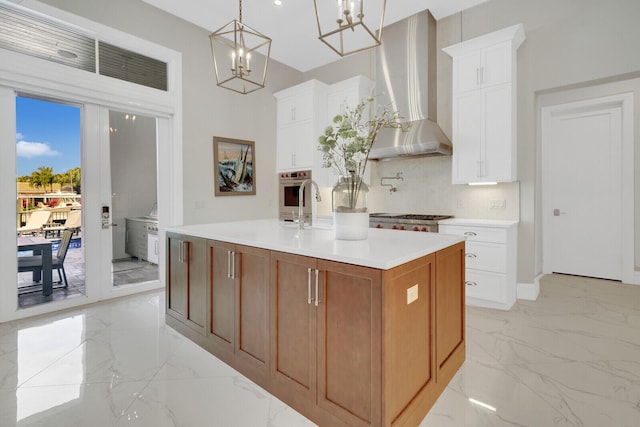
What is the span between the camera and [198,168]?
4.40 m

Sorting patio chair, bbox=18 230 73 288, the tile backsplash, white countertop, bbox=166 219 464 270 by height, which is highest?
the tile backsplash

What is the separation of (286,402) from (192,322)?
3.74ft

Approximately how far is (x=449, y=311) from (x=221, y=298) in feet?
4.87

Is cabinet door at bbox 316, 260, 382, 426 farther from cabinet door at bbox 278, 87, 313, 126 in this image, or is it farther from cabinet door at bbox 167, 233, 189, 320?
cabinet door at bbox 278, 87, 313, 126

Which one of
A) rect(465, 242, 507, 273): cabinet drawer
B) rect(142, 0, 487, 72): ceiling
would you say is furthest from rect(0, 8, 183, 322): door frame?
rect(465, 242, 507, 273): cabinet drawer

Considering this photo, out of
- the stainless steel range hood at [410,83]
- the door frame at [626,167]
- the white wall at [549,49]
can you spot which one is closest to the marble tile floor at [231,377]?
the white wall at [549,49]

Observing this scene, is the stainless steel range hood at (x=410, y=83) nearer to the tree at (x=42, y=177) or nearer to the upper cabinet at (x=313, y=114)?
the upper cabinet at (x=313, y=114)

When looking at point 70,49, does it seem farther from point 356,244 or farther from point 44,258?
point 356,244

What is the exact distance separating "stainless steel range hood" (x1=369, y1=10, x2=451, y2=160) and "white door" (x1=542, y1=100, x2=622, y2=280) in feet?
7.49

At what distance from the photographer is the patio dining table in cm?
325

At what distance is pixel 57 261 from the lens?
341 centimetres

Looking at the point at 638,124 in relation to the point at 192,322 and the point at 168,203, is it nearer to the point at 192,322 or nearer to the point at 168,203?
the point at 192,322

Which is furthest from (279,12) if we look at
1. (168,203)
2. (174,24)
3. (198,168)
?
(168,203)

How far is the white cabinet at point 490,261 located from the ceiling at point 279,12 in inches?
106
